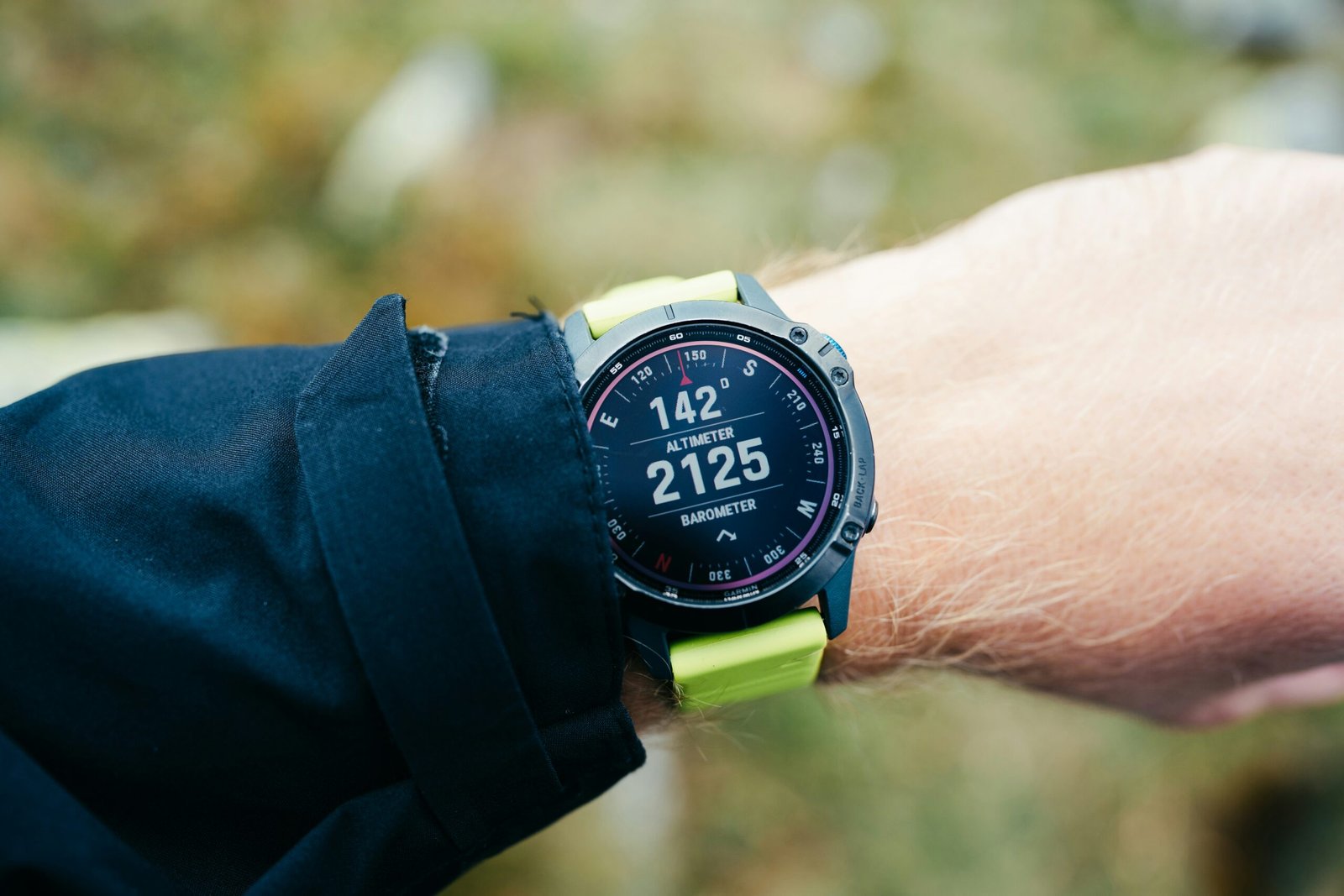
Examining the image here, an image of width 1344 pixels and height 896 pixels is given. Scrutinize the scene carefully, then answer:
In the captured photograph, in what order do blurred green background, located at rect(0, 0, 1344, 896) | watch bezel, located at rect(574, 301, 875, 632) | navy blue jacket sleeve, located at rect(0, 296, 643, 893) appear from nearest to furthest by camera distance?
navy blue jacket sleeve, located at rect(0, 296, 643, 893) → watch bezel, located at rect(574, 301, 875, 632) → blurred green background, located at rect(0, 0, 1344, 896)

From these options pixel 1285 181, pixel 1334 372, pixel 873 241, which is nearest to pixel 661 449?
pixel 1334 372

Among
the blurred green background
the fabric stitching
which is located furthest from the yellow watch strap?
the blurred green background

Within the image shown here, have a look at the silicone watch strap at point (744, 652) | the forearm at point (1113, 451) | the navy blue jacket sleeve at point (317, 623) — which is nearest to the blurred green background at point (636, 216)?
the forearm at point (1113, 451)

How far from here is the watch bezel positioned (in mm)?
1243

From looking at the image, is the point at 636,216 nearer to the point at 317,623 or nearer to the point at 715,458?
the point at 715,458

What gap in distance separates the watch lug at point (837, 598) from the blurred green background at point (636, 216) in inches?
40.4

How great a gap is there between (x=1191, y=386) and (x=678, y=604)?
887 mm

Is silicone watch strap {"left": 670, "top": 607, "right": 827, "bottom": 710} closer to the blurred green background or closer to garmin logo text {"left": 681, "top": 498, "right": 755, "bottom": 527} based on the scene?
garmin logo text {"left": 681, "top": 498, "right": 755, "bottom": 527}

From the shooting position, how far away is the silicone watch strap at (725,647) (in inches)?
50.5

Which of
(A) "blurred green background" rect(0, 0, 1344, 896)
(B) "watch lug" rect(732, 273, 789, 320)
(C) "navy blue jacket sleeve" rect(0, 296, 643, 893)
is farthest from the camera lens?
(A) "blurred green background" rect(0, 0, 1344, 896)

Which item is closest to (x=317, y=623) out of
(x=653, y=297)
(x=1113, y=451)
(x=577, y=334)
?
(x=577, y=334)

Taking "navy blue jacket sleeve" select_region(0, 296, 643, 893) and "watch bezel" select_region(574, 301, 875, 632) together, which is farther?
"watch bezel" select_region(574, 301, 875, 632)

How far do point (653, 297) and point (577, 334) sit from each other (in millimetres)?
126

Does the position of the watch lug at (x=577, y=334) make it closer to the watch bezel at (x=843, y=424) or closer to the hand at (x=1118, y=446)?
the watch bezel at (x=843, y=424)
